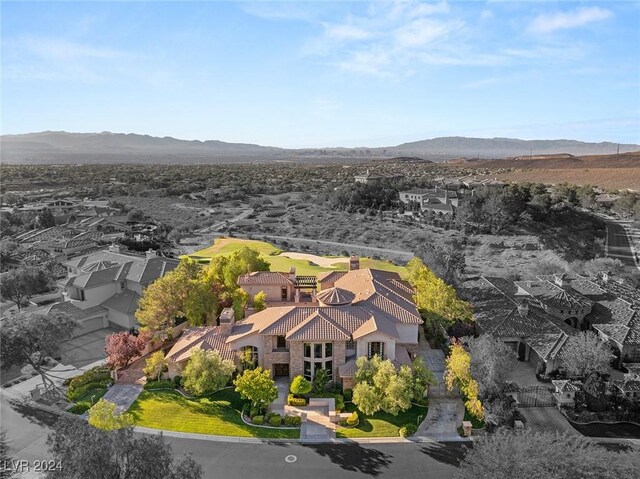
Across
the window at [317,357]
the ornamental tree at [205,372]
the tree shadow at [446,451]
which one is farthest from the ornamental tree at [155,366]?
the tree shadow at [446,451]

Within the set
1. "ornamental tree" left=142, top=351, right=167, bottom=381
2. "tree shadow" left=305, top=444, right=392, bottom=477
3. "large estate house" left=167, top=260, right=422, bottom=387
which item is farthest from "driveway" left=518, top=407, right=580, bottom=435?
"ornamental tree" left=142, top=351, right=167, bottom=381

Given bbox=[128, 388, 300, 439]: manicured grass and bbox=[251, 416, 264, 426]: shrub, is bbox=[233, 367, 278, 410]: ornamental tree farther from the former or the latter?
bbox=[128, 388, 300, 439]: manicured grass

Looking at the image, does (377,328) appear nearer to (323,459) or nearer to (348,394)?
(348,394)

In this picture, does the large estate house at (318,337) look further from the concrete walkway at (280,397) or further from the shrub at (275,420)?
the shrub at (275,420)

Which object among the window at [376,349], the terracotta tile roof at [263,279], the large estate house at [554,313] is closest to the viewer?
the window at [376,349]

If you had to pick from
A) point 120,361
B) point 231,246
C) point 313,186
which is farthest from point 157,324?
point 313,186

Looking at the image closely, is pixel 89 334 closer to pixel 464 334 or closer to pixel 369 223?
pixel 464 334
